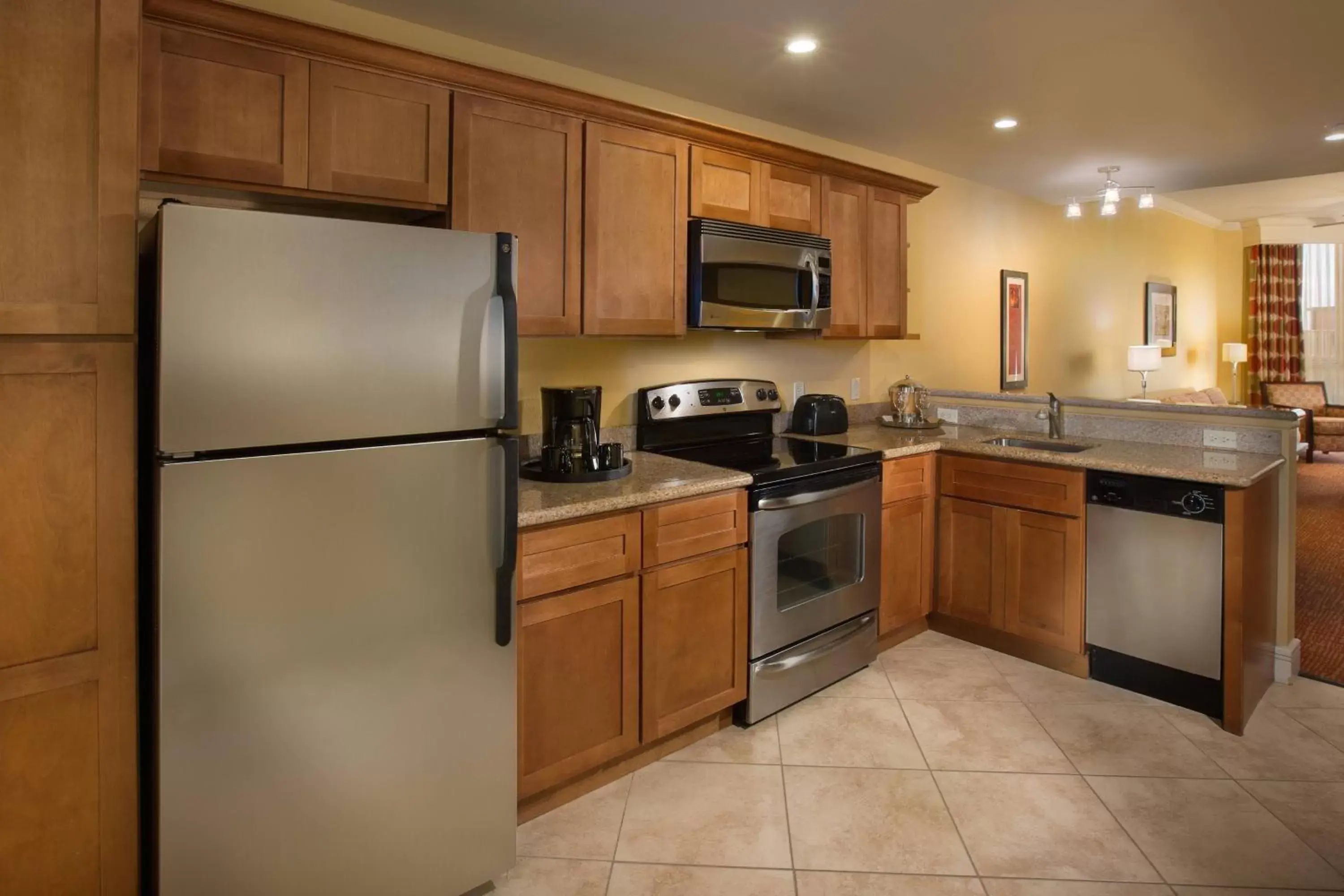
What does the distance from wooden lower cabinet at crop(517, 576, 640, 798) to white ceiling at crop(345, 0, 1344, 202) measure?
1.83 m

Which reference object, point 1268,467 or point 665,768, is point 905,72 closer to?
point 1268,467

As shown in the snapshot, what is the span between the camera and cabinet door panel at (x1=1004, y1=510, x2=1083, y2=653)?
9.91ft

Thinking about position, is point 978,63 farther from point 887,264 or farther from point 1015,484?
point 1015,484

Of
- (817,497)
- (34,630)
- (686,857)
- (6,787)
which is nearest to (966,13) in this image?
(817,497)

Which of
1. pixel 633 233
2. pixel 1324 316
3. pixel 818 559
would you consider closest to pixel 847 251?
pixel 633 233

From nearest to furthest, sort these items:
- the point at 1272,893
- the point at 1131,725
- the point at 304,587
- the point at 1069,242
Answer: the point at 304,587, the point at 1272,893, the point at 1131,725, the point at 1069,242

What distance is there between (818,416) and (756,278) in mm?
864

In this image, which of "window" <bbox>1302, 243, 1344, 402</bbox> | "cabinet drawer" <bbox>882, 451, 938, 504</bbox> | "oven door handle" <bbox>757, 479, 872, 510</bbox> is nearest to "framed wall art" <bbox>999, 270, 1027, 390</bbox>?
"cabinet drawer" <bbox>882, 451, 938, 504</bbox>

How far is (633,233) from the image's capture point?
2.66 meters

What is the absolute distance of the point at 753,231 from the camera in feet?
9.75

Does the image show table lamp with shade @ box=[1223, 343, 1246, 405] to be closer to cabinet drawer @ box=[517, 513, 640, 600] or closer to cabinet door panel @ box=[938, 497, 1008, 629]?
cabinet door panel @ box=[938, 497, 1008, 629]

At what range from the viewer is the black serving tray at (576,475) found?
2369 mm

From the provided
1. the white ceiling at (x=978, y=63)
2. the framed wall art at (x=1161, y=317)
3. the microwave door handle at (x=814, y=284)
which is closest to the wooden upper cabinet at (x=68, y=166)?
the white ceiling at (x=978, y=63)

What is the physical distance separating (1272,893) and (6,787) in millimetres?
2716
